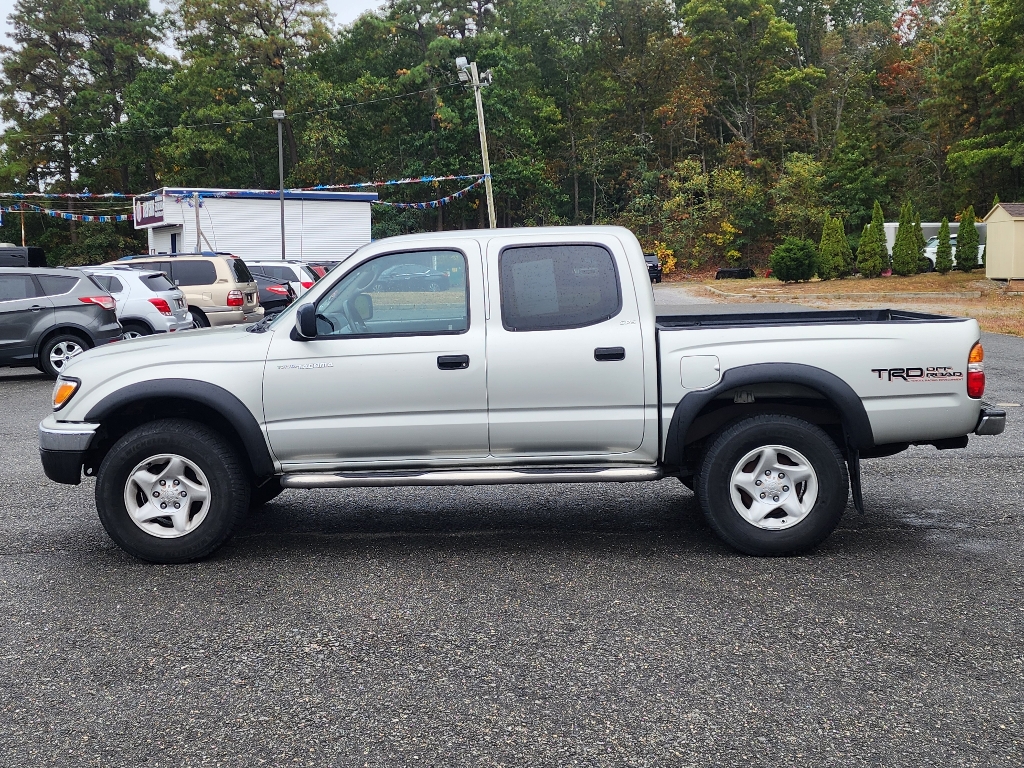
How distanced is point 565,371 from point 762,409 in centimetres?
119

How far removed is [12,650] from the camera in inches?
187

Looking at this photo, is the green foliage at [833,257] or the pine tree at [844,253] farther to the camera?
the pine tree at [844,253]

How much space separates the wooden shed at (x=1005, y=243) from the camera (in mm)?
32500

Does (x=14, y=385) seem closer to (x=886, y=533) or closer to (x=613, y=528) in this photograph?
(x=613, y=528)

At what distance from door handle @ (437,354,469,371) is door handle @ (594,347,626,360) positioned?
73 cm

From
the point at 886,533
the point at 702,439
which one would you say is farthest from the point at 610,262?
the point at 886,533

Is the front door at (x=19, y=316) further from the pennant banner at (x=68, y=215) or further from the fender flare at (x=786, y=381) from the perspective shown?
the pennant banner at (x=68, y=215)

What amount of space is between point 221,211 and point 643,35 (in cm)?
4170

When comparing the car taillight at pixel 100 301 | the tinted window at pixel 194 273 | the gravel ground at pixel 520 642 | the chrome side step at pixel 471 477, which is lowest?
the gravel ground at pixel 520 642

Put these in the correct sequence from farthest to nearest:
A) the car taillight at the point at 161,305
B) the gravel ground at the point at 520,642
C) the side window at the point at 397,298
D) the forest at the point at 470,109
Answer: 1. the forest at the point at 470,109
2. the car taillight at the point at 161,305
3. the side window at the point at 397,298
4. the gravel ground at the point at 520,642

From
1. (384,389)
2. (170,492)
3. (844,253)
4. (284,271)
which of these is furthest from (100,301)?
(844,253)

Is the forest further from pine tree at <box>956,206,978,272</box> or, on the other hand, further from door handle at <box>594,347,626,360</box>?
door handle at <box>594,347,626,360</box>

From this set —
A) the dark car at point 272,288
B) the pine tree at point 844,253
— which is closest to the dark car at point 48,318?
the dark car at point 272,288

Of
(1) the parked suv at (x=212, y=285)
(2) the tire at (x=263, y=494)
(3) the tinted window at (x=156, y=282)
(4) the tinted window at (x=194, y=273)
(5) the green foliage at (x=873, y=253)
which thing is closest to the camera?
(2) the tire at (x=263, y=494)
